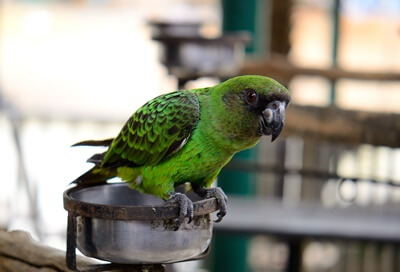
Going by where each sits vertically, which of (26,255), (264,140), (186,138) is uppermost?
(186,138)

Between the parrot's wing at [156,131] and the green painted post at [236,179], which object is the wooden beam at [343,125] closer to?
the green painted post at [236,179]

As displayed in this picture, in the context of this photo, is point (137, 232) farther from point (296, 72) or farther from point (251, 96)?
point (296, 72)

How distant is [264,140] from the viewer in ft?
22.7

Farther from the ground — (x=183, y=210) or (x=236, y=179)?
(x=183, y=210)

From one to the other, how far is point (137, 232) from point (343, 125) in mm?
2404

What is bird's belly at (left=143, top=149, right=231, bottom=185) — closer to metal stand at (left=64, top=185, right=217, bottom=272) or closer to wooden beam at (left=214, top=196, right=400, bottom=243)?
metal stand at (left=64, top=185, right=217, bottom=272)

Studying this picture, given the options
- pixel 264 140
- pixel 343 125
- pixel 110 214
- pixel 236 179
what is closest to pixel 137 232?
pixel 110 214

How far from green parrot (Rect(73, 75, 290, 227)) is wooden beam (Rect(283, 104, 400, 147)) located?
5.64ft

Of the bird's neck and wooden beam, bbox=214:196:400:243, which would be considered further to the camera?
wooden beam, bbox=214:196:400:243

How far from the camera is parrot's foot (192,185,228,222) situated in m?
2.30

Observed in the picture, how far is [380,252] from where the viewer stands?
5801 millimetres

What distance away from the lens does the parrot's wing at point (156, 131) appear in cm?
230

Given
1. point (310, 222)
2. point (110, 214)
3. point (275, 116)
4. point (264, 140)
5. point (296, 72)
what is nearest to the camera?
point (110, 214)

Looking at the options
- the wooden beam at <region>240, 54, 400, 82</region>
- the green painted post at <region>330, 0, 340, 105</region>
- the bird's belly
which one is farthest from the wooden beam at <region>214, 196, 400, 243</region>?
the bird's belly
